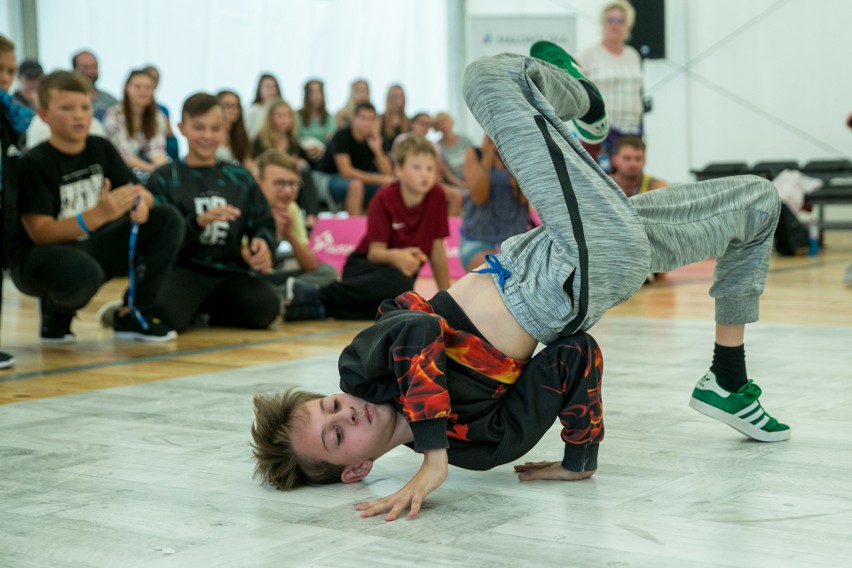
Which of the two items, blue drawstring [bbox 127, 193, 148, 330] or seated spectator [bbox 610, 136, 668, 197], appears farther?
seated spectator [bbox 610, 136, 668, 197]

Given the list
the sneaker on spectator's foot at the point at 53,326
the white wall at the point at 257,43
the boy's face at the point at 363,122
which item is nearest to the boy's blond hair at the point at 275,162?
the sneaker on spectator's foot at the point at 53,326

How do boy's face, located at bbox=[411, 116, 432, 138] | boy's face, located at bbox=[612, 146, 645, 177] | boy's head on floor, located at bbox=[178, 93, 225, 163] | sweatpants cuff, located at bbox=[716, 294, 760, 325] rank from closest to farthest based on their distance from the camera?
sweatpants cuff, located at bbox=[716, 294, 760, 325], boy's head on floor, located at bbox=[178, 93, 225, 163], boy's face, located at bbox=[612, 146, 645, 177], boy's face, located at bbox=[411, 116, 432, 138]

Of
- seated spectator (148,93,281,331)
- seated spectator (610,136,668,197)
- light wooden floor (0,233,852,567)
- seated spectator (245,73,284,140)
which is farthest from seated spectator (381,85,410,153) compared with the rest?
light wooden floor (0,233,852,567)

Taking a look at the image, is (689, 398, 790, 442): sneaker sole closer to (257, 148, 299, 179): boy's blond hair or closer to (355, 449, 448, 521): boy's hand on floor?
(355, 449, 448, 521): boy's hand on floor

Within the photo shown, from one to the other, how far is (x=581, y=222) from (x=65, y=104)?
7.75 feet

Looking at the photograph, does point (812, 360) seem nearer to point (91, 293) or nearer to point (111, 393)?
point (111, 393)

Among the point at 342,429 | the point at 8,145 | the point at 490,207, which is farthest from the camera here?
the point at 490,207

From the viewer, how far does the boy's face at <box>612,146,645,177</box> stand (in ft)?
16.5

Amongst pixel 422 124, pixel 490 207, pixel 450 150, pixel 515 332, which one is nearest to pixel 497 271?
pixel 515 332

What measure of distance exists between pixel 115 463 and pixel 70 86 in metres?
1.94

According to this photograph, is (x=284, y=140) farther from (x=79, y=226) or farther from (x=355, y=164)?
(x=79, y=226)

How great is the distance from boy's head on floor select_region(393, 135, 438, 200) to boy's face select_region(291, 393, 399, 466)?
2.47 meters

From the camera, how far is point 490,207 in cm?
487

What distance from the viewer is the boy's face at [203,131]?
3898 mm
